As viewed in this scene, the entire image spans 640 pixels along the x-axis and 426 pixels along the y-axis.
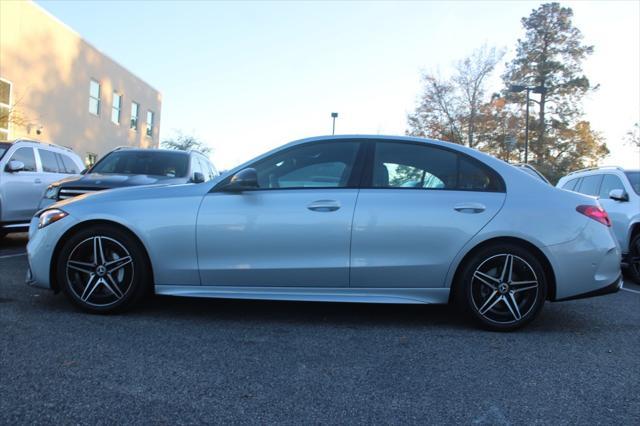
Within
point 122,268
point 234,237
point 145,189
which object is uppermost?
point 145,189

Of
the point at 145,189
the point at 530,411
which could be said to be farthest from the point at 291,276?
the point at 530,411

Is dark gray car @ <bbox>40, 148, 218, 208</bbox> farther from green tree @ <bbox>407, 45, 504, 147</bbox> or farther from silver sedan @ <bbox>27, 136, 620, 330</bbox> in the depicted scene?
green tree @ <bbox>407, 45, 504, 147</bbox>

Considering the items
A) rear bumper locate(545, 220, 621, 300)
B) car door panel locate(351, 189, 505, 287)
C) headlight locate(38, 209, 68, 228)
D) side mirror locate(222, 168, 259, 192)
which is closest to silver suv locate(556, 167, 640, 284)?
rear bumper locate(545, 220, 621, 300)

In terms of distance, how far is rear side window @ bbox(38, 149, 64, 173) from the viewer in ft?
29.9

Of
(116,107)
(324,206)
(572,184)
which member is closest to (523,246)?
(324,206)

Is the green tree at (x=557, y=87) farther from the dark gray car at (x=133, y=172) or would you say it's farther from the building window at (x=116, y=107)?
the dark gray car at (x=133, y=172)

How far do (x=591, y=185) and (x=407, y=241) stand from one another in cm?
628

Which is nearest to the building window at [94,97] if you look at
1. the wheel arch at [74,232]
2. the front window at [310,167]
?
the wheel arch at [74,232]

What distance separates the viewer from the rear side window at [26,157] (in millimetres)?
8453

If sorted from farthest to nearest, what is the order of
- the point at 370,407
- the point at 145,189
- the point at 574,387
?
the point at 145,189
the point at 574,387
the point at 370,407

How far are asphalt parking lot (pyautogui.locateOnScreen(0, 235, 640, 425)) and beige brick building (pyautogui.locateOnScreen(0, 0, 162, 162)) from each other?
1488 centimetres

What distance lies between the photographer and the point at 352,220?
4.07m

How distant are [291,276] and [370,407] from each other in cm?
158

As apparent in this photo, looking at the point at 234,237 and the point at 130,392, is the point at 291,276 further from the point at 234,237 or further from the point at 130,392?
the point at 130,392
